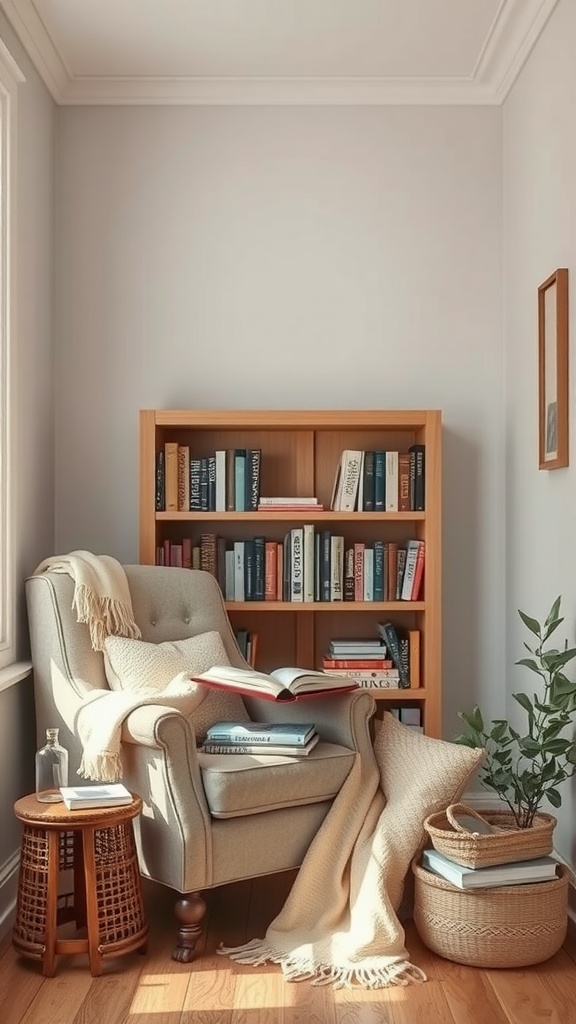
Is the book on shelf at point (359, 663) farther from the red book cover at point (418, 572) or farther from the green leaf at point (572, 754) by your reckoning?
the green leaf at point (572, 754)

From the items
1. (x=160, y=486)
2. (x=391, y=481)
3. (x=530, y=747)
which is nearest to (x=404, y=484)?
(x=391, y=481)

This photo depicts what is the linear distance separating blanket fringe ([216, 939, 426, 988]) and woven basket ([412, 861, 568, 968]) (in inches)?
5.3

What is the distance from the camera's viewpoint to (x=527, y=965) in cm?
287

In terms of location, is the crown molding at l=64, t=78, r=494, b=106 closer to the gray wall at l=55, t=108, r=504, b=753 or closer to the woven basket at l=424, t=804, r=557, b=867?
the gray wall at l=55, t=108, r=504, b=753

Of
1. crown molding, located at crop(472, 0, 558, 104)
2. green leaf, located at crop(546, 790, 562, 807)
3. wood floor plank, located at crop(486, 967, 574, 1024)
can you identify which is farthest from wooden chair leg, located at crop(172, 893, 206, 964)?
crown molding, located at crop(472, 0, 558, 104)

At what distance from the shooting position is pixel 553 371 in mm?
3398

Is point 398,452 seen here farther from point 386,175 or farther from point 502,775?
point 502,775

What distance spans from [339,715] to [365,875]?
471mm

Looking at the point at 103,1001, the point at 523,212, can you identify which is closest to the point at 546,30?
the point at 523,212

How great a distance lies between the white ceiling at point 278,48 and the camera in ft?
11.7

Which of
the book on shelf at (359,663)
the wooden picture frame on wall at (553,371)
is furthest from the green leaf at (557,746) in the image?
the book on shelf at (359,663)

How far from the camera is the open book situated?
3098 millimetres

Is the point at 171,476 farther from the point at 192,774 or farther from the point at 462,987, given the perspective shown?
the point at 462,987

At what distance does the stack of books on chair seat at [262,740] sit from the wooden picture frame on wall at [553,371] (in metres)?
1.10
